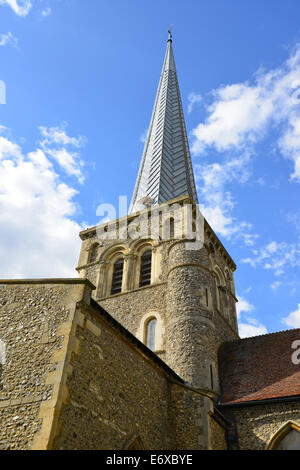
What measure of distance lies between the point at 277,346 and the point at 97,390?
848 centimetres

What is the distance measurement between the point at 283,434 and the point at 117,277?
956cm

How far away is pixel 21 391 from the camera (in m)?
7.59

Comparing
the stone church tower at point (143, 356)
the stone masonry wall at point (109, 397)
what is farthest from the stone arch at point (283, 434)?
the stone masonry wall at point (109, 397)

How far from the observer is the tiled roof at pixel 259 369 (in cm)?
1173

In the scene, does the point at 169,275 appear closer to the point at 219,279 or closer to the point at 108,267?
the point at 108,267

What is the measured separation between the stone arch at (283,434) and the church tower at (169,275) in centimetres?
221

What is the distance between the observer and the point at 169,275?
15203mm

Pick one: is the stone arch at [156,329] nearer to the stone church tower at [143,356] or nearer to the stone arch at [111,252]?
the stone church tower at [143,356]

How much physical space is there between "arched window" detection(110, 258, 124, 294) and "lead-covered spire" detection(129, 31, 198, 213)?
4.88m

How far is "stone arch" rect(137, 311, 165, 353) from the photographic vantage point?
1393 cm

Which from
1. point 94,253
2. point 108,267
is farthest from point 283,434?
point 94,253

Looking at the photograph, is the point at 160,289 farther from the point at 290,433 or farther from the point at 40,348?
the point at 40,348
